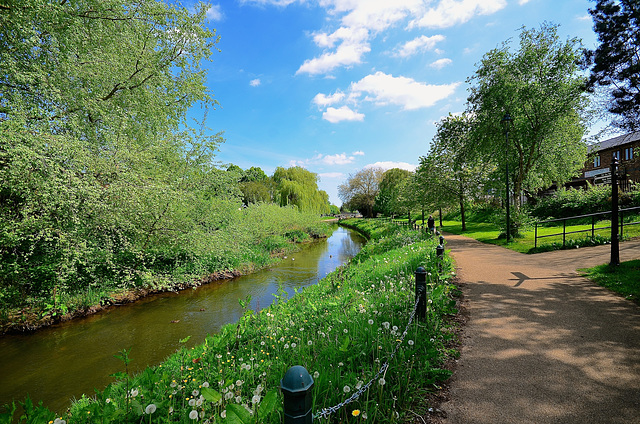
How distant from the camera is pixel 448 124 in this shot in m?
18.7

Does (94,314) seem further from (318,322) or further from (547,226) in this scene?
(547,226)

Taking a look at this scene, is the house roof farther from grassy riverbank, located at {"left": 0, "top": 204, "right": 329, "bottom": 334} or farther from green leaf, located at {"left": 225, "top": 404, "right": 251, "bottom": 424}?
grassy riverbank, located at {"left": 0, "top": 204, "right": 329, "bottom": 334}

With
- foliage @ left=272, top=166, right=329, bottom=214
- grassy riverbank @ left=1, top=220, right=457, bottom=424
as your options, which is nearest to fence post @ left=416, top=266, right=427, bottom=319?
grassy riverbank @ left=1, top=220, right=457, bottom=424

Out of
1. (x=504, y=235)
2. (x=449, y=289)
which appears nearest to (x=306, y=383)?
(x=449, y=289)

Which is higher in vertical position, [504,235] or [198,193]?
[198,193]

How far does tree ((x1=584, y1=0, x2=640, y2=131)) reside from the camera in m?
7.58

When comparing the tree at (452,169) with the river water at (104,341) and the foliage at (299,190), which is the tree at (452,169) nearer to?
the river water at (104,341)

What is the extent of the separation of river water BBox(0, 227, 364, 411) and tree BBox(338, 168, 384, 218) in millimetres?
44383

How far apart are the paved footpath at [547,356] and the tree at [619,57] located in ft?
18.1

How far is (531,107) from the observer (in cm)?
1466

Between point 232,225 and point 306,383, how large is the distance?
13.2 metres

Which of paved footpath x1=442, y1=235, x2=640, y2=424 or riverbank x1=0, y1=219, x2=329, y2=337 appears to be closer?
paved footpath x1=442, y1=235, x2=640, y2=424

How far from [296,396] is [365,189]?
55347 millimetres

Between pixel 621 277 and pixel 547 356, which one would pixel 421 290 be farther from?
pixel 621 277
